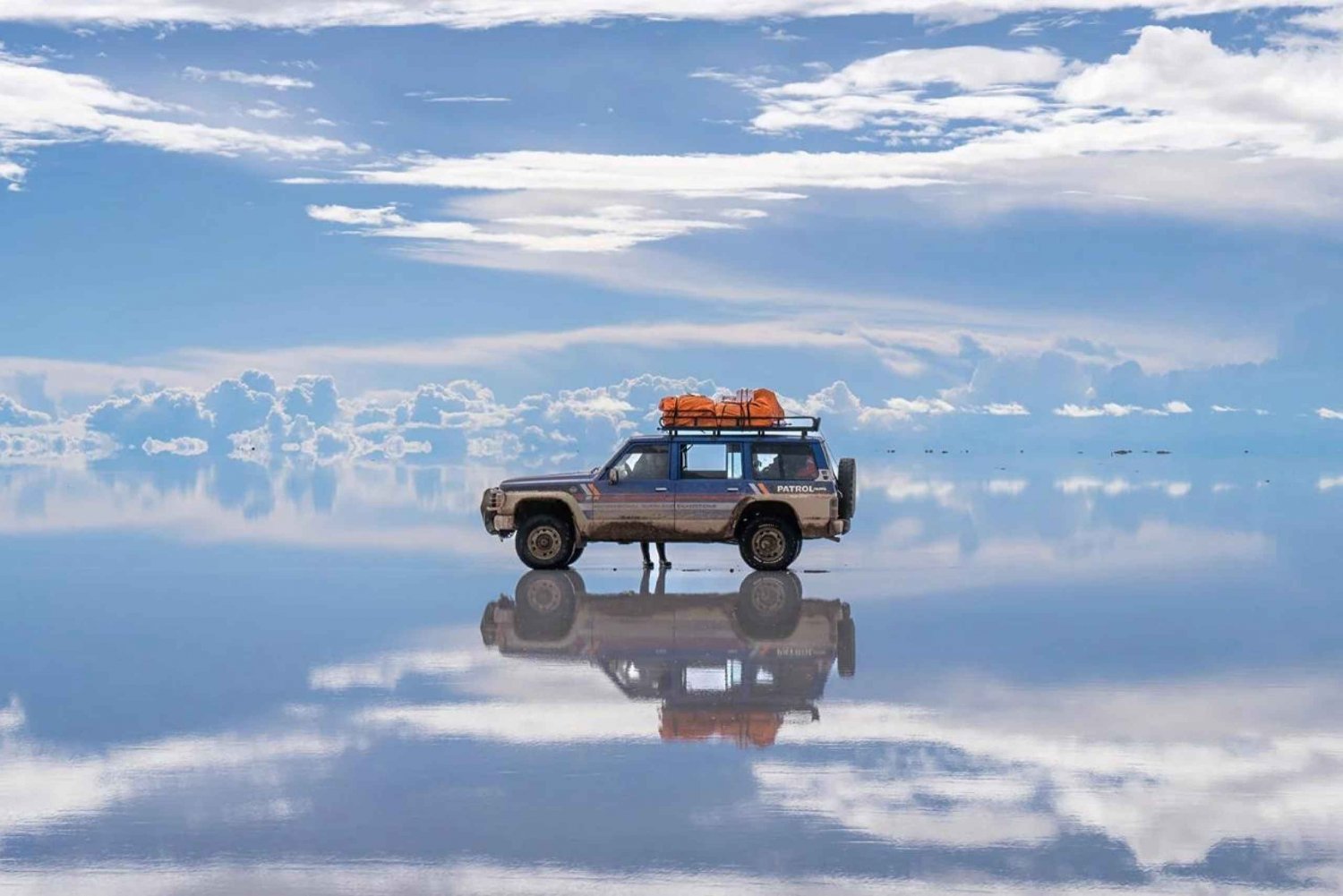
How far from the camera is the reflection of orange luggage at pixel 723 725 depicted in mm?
11859

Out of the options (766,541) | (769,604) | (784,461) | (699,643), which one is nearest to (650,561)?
(766,541)

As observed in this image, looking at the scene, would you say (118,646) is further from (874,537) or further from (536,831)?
(874,537)

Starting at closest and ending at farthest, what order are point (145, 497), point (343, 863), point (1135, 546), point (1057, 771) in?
point (343, 863)
point (1057, 771)
point (1135, 546)
point (145, 497)

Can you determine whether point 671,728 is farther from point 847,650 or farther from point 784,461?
point 784,461

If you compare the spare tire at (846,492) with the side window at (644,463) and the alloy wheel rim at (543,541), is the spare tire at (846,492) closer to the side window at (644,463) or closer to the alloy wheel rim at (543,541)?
the side window at (644,463)

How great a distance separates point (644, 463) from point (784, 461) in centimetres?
212

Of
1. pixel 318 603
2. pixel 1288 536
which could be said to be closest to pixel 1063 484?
pixel 1288 536

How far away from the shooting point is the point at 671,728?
40.2 ft

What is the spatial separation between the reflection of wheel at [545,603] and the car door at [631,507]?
3.07 feet

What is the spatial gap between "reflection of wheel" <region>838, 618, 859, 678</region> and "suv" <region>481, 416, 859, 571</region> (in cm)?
581

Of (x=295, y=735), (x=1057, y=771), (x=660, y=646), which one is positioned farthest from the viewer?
(x=660, y=646)

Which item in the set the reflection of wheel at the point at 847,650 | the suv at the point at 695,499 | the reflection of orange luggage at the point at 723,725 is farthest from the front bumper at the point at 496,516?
the reflection of orange luggage at the point at 723,725

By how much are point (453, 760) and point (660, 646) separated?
234 inches

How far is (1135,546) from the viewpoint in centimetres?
3102
